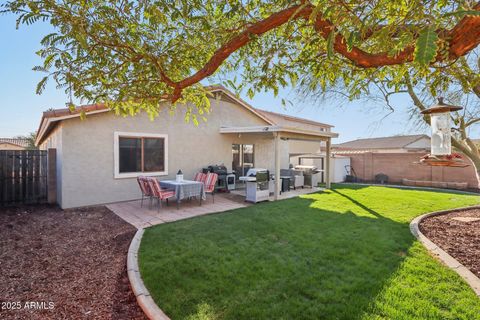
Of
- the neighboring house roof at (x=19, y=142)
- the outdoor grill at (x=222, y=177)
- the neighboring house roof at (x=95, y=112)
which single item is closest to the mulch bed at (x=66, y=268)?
the neighboring house roof at (x=95, y=112)

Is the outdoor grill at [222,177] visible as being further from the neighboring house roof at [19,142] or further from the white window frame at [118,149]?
the neighboring house roof at [19,142]

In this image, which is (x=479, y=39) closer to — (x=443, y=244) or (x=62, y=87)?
(x=443, y=244)

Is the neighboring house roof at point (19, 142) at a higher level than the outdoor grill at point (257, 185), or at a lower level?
higher

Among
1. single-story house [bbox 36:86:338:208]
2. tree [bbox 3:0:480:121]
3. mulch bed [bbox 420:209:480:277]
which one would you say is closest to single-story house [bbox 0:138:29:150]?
single-story house [bbox 36:86:338:208]

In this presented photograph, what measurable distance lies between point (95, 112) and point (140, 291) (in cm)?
711

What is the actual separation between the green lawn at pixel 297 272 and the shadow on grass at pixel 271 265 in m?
0.01

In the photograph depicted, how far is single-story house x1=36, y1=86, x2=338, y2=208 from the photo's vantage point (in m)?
8.53

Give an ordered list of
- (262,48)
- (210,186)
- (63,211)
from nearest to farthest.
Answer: (262,48)
(63,211)
(210,186)

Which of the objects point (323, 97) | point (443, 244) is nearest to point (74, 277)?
point (443, 244)

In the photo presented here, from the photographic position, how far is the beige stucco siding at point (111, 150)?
8.52m

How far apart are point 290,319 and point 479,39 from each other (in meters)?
3.31

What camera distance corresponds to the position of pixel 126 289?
3705 mm

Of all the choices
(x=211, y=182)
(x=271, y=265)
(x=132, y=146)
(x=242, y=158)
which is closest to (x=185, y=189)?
(x=211, y=182)

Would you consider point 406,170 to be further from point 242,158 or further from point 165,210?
point 165,210
